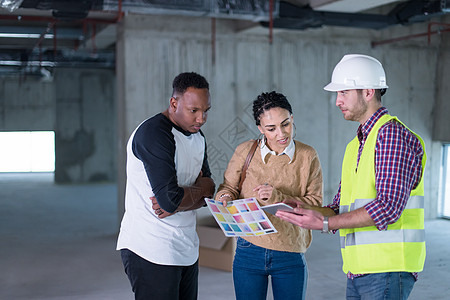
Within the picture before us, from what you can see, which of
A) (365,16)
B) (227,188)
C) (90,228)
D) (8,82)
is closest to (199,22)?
(365,16)

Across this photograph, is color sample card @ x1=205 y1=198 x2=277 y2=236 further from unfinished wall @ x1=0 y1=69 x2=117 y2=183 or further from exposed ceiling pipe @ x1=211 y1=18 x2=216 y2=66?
unfinished wall @ x1=0 y1=69 x2=117 y2=183

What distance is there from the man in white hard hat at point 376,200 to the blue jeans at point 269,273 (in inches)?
15.5

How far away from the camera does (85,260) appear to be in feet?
20.3

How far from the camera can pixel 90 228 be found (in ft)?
26.6

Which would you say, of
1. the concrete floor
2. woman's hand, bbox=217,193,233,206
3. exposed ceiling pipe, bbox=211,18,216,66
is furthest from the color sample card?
exposed ceiling pipe, bbox=211,18,216,66

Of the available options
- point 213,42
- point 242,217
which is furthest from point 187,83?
point 213,42

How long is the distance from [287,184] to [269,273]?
16.6 inches

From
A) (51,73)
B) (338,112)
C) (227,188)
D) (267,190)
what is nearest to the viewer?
(267,190)

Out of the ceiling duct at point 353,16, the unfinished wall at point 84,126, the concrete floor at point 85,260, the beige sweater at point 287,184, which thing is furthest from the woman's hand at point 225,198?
the unfinished wall at point 84,126

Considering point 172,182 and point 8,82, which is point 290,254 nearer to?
point 172,182

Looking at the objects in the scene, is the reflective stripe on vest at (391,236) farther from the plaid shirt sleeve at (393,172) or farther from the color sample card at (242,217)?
the color sample card at (242,217)

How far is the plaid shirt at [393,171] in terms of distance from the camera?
6.00 ft

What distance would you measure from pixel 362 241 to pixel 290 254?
0.54 metres

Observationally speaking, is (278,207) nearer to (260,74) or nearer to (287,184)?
(287,184)
